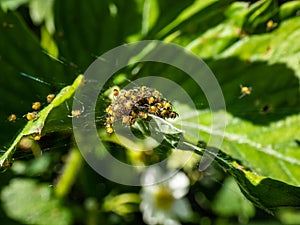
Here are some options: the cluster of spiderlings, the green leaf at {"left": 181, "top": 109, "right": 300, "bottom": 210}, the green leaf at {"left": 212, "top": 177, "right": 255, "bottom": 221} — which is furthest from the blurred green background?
the green leaf at {"left": 212, "top": 177, "right": 255, "bottom": 221}

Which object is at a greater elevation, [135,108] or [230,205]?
[135,108]

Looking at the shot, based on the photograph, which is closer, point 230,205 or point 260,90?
point 260,90

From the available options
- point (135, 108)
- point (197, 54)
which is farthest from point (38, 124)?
point (197, 54)

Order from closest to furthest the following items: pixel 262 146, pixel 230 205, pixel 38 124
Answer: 1. pixel 38 124
2. pixel 262 146
3. pixel 230 205

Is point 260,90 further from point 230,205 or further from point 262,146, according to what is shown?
point 230,205

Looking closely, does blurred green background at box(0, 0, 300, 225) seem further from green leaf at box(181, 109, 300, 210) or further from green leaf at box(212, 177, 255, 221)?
green leaf at box(212, 177, 255, 221)
